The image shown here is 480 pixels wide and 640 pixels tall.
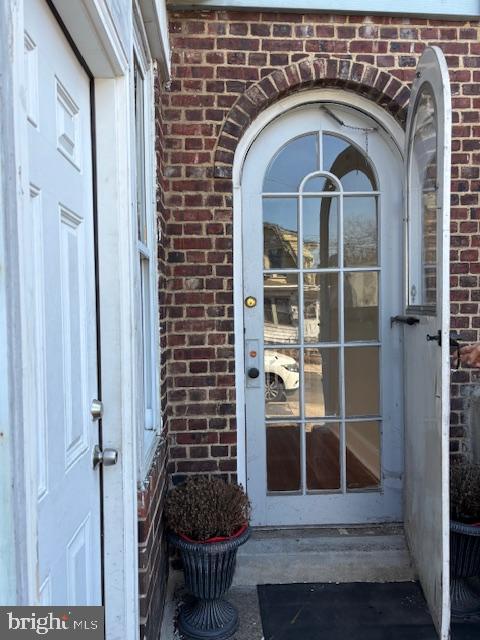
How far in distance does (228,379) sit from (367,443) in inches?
37.6

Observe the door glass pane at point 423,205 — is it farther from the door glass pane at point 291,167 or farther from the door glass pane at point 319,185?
the door glass pane at point 291,167

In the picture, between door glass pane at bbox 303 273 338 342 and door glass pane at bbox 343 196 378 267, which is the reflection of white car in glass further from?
door glass pane at bbox 343 196 378 267

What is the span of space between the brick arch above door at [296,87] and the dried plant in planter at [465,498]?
2.02 m

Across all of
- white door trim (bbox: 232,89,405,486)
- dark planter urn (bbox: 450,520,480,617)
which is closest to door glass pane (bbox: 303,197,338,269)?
white door trim (bbox: 232,89,405,486)

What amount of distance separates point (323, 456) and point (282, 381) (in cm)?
52

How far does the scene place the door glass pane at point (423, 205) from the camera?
7.99ft

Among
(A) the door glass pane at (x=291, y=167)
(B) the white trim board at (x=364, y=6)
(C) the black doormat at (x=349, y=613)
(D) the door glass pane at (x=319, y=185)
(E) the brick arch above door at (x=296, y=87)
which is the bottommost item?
(C) the black doormat at (x=349, y=613)

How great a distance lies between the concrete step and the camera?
283cm

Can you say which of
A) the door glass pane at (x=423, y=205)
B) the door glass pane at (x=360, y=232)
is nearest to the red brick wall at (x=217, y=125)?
the door glass pane at (x=423, y=205)

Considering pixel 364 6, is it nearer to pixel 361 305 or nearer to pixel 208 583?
pixel 361 305

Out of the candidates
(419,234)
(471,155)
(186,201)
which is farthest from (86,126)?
(471,155)

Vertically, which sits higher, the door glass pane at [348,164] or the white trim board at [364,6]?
Answer: the white trim board at [364,6]

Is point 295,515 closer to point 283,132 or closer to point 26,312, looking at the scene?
point 283,132

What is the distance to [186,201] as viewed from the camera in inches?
113
